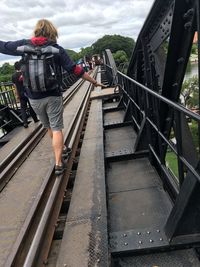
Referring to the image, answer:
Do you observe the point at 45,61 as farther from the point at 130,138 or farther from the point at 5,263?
the point at 130,138

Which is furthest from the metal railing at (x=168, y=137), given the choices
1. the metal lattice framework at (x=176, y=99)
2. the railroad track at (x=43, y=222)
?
the railroad track at (x=43, y=222)

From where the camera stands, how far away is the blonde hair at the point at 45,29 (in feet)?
13.9

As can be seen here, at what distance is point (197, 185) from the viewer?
2.61 metres

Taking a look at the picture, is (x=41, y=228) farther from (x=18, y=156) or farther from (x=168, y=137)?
(x=18, y=156)

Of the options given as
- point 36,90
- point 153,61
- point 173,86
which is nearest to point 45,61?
point 36,90

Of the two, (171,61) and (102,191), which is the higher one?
(171,61)

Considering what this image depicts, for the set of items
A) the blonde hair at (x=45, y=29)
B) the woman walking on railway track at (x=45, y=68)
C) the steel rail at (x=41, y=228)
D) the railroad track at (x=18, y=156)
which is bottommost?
the railroad track at (x=18, y=156)

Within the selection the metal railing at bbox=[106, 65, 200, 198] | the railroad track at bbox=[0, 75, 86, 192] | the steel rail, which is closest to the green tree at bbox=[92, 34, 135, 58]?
the railroad track at bbox=[0, 75, 86, 192]

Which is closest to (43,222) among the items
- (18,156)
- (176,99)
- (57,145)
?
(57,145)

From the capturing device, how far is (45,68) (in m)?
4.13

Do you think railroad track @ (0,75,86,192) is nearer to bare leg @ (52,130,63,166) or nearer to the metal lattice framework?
bare leg @ (52,130,63,166)

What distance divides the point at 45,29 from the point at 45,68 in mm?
493

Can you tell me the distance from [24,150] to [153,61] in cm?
298

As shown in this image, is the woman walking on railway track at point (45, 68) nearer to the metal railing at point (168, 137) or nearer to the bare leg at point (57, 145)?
the bare leg at point (57, 145)
